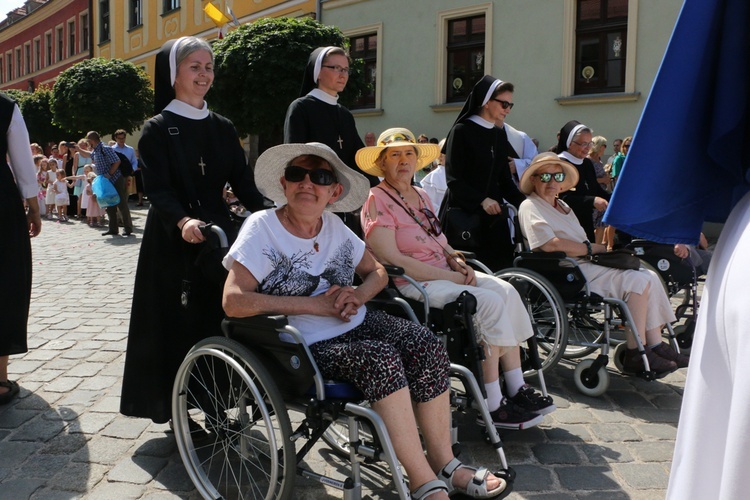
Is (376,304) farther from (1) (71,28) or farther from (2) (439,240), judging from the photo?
(1) (71,28)

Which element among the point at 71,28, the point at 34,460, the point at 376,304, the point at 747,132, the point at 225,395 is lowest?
the point at 34,460

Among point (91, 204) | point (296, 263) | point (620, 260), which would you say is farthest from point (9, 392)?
point (91, 204)

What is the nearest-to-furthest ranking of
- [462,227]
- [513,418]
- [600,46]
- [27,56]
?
1. [513,418]
2. [462,227]
3. [600,46]
4. [27,56]

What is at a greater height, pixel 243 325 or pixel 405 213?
pixel 405 213

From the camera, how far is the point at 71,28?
4084cm

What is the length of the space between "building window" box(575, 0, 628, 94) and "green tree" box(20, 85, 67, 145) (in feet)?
84.9

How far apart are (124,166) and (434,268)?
11150 mm

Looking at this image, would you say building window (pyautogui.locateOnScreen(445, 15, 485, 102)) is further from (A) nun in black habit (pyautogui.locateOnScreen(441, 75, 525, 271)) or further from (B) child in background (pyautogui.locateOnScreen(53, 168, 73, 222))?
(A) nun in black habit (pyautogui.locateOnScreen(441, 75, 525, 271))

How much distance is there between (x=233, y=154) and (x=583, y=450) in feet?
7.72

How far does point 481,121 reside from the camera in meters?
5.59

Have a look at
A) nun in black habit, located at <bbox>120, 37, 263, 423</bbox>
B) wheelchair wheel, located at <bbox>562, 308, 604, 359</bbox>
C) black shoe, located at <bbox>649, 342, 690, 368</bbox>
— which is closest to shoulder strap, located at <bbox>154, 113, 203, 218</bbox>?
nun in black habit, located at <bbox>120, 37, 263, 423</bbox>

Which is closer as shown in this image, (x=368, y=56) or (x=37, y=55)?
(x=368, y=56)

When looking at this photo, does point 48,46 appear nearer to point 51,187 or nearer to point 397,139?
point 51,187

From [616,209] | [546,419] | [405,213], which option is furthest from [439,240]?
[616,209]
